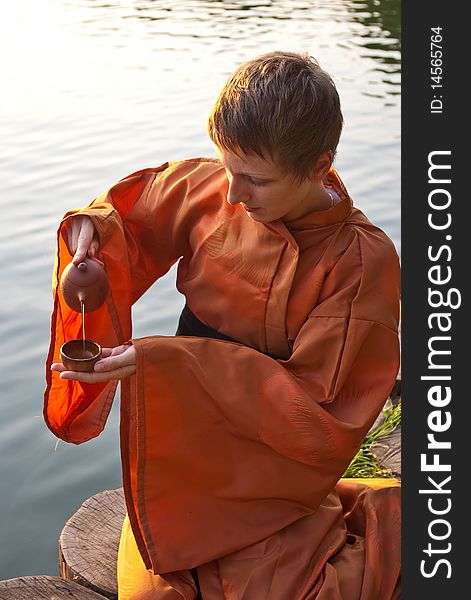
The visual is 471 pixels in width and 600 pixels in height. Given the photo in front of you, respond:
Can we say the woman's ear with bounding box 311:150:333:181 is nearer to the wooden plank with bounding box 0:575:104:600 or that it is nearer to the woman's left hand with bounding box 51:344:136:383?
the woman's left hand with bounding box 51:344:136:383

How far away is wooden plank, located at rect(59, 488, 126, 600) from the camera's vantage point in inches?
110

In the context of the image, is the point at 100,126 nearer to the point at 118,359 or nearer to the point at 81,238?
the point at 81,238

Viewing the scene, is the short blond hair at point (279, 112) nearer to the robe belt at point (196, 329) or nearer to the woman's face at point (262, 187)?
the woman's face at point (262, 187)

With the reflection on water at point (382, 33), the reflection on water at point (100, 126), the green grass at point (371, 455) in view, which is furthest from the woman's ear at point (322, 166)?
the reflection on water at point (382, 33)

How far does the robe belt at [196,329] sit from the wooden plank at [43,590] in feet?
2.32

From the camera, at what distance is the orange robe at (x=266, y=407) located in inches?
96.5

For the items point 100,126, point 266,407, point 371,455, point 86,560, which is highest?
point 266,407

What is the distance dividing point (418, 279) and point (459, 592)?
2.34 feet

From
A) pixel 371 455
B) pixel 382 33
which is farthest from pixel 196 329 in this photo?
pixel 382 33

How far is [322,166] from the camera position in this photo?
2.50 meters

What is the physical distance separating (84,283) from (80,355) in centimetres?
22

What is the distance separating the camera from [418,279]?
2.42 meters

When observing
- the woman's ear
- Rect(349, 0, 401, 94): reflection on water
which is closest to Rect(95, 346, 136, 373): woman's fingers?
the woman's ear

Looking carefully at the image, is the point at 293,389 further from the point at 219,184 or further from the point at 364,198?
the point at 364,198
